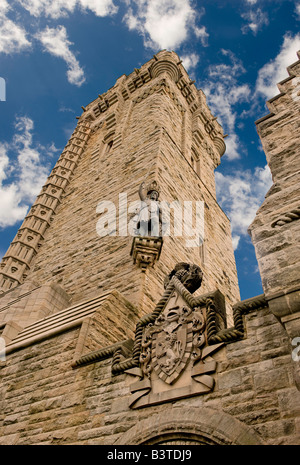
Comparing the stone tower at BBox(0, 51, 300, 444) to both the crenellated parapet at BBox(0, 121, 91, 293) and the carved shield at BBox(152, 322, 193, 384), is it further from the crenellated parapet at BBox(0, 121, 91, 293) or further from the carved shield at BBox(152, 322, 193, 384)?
the crenellated parapet at BBox(0, 121, 91, 293)

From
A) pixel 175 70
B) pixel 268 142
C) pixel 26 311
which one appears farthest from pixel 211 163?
pixel 268 142

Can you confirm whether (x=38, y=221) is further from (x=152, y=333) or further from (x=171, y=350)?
(x=171, y=350)

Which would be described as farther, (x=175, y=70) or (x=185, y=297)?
(x=175, y=70)

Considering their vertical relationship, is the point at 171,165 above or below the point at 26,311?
above

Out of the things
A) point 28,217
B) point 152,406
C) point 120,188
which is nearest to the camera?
point 152,406

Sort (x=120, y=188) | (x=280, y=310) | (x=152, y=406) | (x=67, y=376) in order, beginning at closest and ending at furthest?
(x=280, y=310), (x=152, y=406), (x=67, y=376), (x=120, y=188)

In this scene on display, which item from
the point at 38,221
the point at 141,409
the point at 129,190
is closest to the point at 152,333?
the point at 141,409

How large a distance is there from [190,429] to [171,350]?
92cm

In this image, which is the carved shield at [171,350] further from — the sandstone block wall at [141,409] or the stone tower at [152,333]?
the sandstone block wall at [141,409]

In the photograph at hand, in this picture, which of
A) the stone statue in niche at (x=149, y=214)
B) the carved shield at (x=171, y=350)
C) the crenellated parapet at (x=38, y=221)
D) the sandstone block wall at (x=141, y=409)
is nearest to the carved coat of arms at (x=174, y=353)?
the carved shield at (x=171, y=350)

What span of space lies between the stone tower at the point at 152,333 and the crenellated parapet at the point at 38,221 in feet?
0.50
